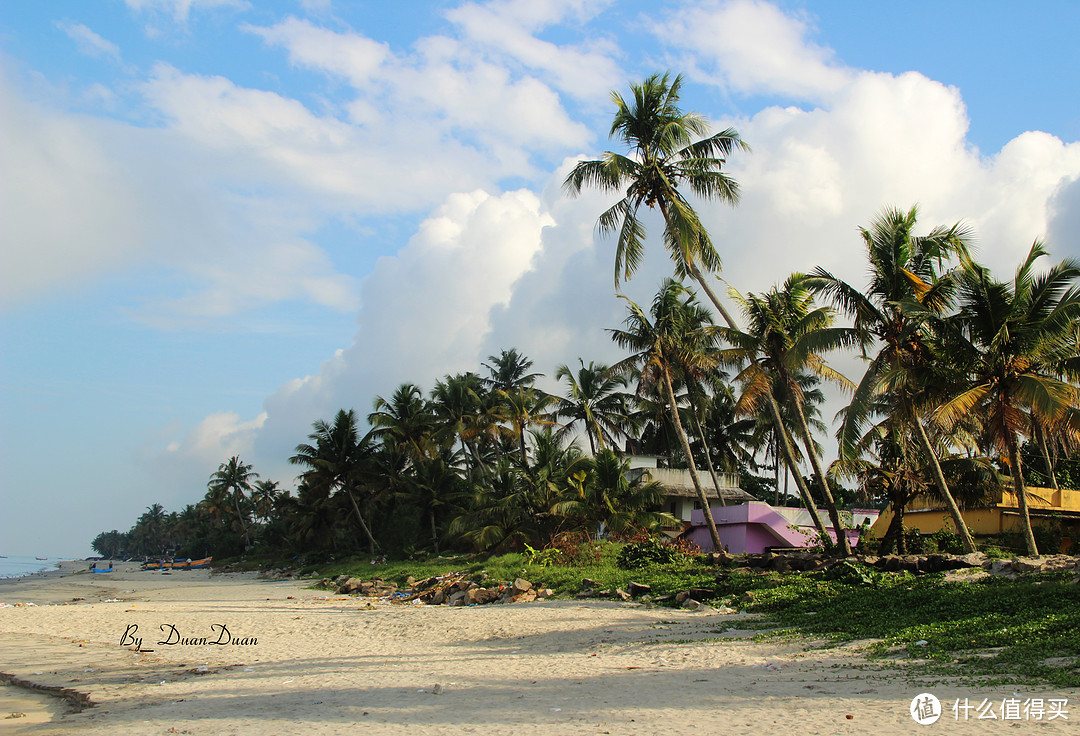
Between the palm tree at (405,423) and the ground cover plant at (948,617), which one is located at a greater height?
the palm tree at (405,423)

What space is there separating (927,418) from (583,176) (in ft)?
37.2

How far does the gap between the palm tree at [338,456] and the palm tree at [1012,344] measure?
3153 cm

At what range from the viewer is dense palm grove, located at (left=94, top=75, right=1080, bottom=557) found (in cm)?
1533

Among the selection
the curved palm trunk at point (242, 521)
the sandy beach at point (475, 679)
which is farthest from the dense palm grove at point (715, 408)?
the curved palm trunk at point (242, 521)

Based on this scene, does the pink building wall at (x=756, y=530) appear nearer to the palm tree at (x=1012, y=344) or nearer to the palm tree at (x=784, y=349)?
the palm tree at (x=784, y=349)

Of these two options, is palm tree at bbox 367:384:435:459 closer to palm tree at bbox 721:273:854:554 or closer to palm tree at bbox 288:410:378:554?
palm tree at bbox 288:410:378:554

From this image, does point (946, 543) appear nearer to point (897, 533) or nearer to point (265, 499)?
point (897, 533)

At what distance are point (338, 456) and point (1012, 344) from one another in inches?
1299

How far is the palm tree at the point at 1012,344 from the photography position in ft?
47.6

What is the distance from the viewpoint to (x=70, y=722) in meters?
8.07

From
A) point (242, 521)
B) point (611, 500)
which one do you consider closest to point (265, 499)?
point (242, 521)

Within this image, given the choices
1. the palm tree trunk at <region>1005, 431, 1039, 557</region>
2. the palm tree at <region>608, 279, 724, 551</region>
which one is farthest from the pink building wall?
the palm tree trunk at <region>1005, 431, 1039, 557</region>

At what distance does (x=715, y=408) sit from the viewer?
38719 mm

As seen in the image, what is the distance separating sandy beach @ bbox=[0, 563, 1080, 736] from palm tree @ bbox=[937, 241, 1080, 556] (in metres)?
7.35
